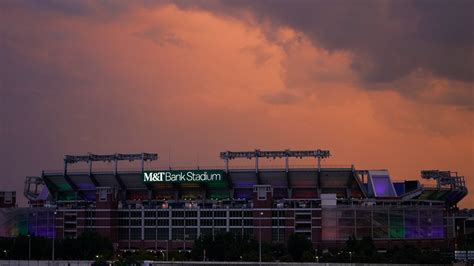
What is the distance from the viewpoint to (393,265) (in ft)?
516

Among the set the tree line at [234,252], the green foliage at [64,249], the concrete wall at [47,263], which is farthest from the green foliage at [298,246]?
the concrete wall at [47,263]

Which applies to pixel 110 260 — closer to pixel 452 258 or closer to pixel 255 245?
pixel 255 245

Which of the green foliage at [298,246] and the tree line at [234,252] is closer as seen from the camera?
the tree line at [234,252]

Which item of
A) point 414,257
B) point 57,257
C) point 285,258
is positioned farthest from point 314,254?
point 57,257

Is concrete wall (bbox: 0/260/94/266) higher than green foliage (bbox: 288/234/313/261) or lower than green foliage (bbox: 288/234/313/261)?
lower

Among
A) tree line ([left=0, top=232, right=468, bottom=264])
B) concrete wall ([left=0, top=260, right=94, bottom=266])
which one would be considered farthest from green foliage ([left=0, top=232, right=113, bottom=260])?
concrete wall ([left=0, top=260, right=94, bottom=266])

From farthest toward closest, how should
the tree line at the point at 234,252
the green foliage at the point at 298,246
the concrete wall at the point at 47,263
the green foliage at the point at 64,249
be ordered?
1. the green foliage at the point at 298,246
2. the green foliage at the point at 64,249
3. the tree line at the point at 234,252
4. the concrete wall at the point at 47,263

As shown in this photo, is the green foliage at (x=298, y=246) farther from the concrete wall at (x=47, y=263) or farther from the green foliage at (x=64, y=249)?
the concrete wall at (x=47, y=263)

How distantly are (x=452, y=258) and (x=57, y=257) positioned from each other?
86408mm

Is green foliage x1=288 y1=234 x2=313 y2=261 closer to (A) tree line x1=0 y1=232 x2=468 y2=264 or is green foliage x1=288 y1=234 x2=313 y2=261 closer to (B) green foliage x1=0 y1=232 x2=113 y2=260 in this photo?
(A) tree line x1=0 y1=232 x2=468 y2=264

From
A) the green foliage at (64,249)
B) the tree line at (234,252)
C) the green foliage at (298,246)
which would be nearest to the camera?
the tree line at (234,252)

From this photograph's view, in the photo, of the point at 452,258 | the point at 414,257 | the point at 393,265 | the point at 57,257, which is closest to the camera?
the point at 393,265

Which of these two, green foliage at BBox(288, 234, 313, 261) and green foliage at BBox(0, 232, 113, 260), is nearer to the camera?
green foliage at BBox(0, 232, 113, 260)

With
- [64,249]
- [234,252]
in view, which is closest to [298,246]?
[234,252]
